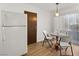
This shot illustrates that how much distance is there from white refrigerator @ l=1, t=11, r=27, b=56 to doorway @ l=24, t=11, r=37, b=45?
113 mm

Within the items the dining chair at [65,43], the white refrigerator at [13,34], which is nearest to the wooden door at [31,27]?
the white refrigerator at [13,34]

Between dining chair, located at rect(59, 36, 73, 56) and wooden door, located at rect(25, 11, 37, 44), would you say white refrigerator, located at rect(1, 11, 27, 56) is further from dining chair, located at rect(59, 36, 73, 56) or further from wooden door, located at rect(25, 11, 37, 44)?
dining chair, located at rect(59, 36, 73, 56)

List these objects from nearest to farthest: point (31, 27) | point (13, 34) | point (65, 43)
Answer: point (13, 34), point (31, 27), point (65, 43)

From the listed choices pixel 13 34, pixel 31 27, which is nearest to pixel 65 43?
pixel 31 27

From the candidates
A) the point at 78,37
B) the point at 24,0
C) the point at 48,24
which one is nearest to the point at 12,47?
the point at 48,24

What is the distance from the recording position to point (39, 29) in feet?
7.98

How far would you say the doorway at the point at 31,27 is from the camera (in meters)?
2.41

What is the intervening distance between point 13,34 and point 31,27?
50cm

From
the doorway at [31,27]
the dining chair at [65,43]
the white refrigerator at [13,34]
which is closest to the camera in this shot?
the white refrigerator at [13,34]

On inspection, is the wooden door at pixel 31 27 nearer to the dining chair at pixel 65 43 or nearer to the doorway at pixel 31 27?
the doorway at pixel 31 27

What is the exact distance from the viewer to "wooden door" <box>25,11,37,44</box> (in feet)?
7.90

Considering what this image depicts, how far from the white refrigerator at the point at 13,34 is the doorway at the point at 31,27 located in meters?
0.11

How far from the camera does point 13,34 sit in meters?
2.22

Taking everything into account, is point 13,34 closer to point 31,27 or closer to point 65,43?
point 31,27
